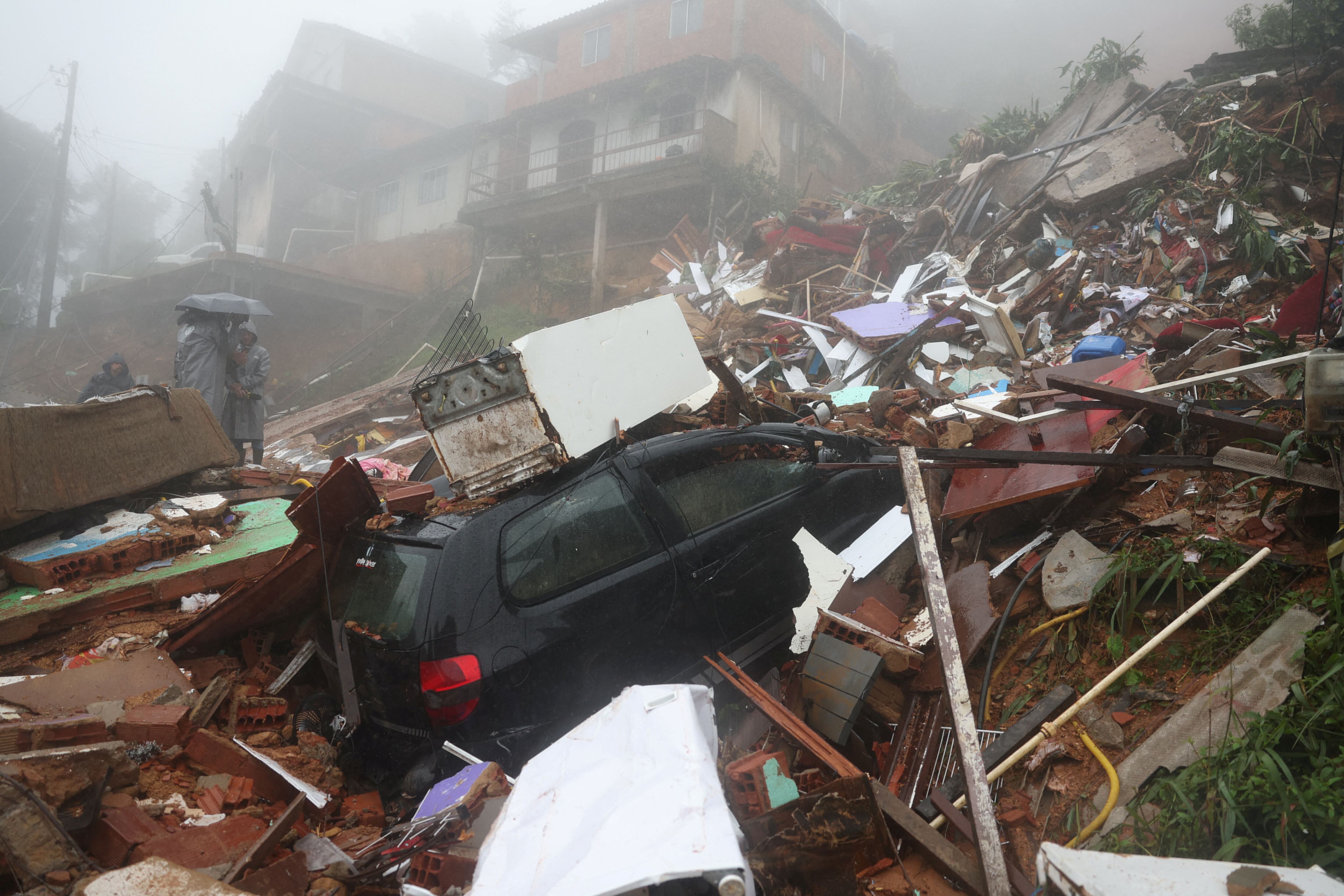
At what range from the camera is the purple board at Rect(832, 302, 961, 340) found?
758 centimetres

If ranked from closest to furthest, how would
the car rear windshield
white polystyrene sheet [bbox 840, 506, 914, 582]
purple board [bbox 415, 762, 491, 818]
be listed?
purple board [bbox 415, 762, 491, 818], the car rear windshield, white polystyrene sheet [bbox 840, 506, 914, 582]

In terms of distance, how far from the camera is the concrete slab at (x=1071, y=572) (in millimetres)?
3201


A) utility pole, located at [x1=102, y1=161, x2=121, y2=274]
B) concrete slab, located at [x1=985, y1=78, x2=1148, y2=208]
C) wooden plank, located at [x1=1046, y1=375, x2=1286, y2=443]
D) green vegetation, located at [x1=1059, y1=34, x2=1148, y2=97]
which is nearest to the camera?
wooden plank, located at [x1=1046, y1=375, x2=1286, y2=443]

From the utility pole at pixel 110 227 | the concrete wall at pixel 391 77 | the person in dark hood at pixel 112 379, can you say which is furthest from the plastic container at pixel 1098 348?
the utility pole at pixel 110 227

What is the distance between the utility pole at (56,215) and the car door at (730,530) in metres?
25.2

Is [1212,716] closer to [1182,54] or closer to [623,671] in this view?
[623,671]

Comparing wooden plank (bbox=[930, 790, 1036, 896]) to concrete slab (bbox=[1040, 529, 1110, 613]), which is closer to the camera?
wooden plank (bbox=[930, 790, 1036, 896])

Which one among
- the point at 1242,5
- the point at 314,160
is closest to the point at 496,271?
the point at 314,160

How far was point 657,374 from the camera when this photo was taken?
408cm

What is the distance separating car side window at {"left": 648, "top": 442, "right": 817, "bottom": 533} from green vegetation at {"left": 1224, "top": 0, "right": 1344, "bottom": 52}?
7218 mm

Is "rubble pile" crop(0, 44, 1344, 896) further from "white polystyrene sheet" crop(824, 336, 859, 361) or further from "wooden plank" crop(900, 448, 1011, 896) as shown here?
"white polystyrene sheet" crop(824, 336, 859, 361)

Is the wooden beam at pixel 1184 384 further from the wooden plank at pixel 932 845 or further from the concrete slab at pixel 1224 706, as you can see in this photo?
the wooden plank at pixel 932 845

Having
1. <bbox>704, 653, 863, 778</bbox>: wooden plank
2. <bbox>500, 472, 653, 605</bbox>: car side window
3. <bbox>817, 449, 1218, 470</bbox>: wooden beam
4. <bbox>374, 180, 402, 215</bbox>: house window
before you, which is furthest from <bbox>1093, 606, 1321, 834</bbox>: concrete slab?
<bbox>374, 180, 402, 215</bbox>: house window

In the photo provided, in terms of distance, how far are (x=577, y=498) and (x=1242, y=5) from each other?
13.5 meters
